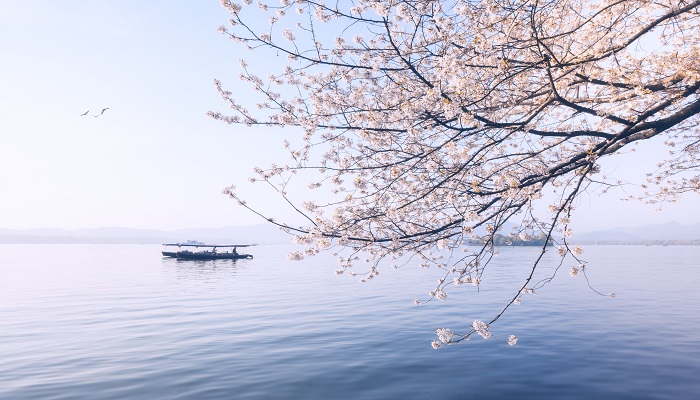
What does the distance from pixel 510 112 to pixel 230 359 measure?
38.8 ft

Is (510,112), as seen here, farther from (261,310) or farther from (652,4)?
(261,310)

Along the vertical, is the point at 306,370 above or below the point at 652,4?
below

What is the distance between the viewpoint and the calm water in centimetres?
1234

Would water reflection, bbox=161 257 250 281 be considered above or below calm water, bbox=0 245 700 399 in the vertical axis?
above

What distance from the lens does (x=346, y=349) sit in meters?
16.6

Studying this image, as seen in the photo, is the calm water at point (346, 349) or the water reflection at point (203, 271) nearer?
the calm water at point (346, 349)

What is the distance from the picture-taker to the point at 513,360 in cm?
1470

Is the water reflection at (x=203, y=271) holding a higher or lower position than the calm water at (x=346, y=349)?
higher

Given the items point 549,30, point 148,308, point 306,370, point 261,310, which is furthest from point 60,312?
point 549,30

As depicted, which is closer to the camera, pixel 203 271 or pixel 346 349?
pixel 346 349

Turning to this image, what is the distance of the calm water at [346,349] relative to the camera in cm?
1234

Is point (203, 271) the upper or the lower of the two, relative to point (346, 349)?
upper

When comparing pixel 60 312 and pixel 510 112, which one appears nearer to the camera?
pixel 510 112

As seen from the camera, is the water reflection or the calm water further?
the water reflection
